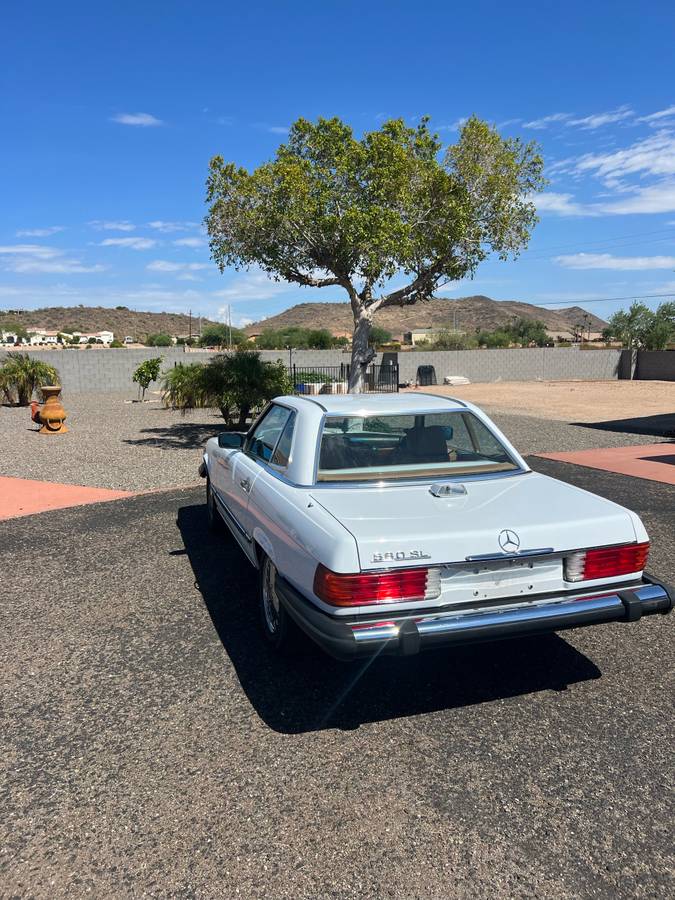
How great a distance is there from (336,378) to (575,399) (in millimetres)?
10310

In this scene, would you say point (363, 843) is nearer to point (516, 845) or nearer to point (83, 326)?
point (516, 845)

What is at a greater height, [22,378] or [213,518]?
[22,378]

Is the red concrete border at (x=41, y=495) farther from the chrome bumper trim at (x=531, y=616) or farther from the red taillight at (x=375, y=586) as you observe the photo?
the chrome bumper trim at (x=531, y=616)

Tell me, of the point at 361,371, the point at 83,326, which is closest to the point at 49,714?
the point at 361,371

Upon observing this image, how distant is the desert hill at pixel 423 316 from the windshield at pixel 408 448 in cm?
10471

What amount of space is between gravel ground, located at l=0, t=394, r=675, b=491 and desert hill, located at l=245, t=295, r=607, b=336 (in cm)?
9096

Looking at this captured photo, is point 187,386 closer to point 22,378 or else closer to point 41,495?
point 22,378

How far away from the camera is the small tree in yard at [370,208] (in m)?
11.4

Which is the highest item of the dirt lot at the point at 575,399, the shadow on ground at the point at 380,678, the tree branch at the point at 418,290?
the tree branch at the point at 418,290

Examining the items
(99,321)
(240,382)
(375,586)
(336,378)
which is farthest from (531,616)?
(99,321)

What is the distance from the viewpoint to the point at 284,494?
155 inches

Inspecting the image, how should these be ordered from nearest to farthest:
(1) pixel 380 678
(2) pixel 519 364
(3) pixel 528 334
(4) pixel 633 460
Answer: (1) pixel 380 678 → (4) pixel 633 460 → (2) pixel 519 364 → (3) pixel 528 334

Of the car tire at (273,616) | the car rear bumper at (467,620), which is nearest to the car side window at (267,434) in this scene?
the car tire at (273,616)

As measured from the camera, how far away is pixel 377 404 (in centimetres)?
461
